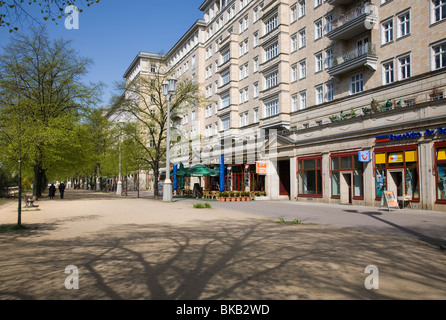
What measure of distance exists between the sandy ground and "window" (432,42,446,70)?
16455 millimetres

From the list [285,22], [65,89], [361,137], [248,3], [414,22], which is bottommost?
[361,137]

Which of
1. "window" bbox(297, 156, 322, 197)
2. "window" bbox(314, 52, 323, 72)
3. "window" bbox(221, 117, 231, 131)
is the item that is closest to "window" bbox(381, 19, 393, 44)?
"window" bbox(314, 52, 323, 72)

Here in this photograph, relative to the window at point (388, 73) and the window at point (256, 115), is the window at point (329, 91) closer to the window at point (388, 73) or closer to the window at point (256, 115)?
the window at point (388, 73)

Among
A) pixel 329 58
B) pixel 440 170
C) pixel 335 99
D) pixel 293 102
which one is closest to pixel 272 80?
pixel 293 102

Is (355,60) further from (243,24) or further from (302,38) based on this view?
(243,24)

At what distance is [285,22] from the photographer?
3528 centimetres

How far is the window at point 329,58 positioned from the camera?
29.9 m

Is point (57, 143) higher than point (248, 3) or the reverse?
the reverse

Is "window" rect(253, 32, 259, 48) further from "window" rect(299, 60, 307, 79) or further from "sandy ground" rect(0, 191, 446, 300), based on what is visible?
"sandy ground" rect(0, 191, 446, 300)

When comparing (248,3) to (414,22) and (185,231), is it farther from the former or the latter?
(185,231)
